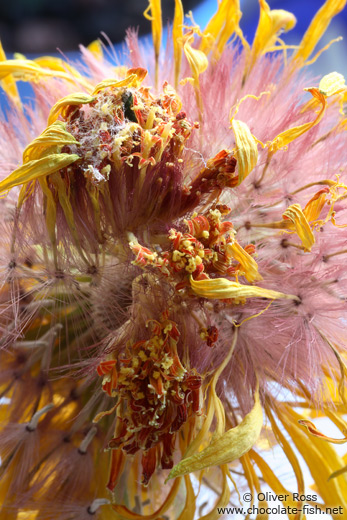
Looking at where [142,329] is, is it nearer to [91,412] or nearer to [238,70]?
[91,412]

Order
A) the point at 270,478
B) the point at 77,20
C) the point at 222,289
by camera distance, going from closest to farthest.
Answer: the point at 222,289 < the point at 270,478 < the point at 77,20

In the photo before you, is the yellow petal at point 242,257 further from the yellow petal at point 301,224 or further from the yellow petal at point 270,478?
the yellow petal at point 270,478

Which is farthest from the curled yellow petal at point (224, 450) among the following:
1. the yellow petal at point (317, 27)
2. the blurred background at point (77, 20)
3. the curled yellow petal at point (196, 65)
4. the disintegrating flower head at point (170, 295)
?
the blurred background at point (77, 20)

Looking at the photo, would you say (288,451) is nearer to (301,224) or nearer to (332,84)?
(301,224)

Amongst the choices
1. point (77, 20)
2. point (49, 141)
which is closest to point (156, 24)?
point (49, 141)

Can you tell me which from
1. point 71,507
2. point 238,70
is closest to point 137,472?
point 71,507
